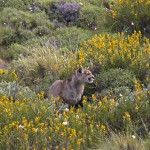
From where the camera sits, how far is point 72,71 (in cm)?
1116

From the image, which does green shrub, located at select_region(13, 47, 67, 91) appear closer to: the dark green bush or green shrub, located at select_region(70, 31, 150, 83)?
green shrub, located at select_region(70, 31, 150, 83)

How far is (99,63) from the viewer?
36.1 feet

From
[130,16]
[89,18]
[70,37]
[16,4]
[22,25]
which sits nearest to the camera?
[130,16]

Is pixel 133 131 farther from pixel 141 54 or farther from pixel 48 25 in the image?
pixel 48 25

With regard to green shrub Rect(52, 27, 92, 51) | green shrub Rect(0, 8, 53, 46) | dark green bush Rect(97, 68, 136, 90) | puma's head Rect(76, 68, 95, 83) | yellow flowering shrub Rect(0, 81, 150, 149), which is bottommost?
green shrub Rect(0, 8, 53, 46)

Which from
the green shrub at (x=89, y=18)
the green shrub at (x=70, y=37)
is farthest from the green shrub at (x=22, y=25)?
the green shrub at (x=89, y=18)

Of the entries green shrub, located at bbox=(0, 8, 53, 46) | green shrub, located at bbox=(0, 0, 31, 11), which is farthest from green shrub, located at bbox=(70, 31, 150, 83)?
green shrub, located at bbox=(0, 0, 31, 11)

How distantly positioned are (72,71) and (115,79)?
1.06 m

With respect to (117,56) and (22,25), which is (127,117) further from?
(22,25)

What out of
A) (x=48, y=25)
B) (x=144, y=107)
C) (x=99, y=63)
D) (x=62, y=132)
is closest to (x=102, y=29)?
(x=48, y=25)

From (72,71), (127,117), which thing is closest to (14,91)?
(72,71)

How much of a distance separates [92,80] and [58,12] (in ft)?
20.0

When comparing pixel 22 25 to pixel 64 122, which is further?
pixel 22 25

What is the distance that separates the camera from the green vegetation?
7348mm
